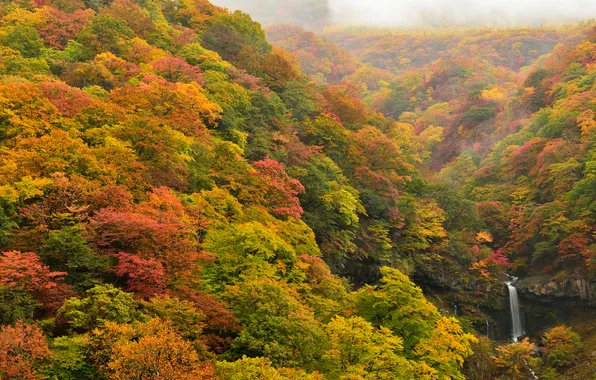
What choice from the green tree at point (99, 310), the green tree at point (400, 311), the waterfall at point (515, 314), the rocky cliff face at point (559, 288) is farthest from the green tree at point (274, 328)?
the rocky cliff face at point (559, 288)

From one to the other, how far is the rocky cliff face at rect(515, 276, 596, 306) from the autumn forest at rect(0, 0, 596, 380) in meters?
0.18

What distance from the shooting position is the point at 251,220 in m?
22.0

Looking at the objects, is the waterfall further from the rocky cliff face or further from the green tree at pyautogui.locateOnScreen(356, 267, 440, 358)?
the green tree at pyautogui.locateOnScreen(356, 267, 440, 358)

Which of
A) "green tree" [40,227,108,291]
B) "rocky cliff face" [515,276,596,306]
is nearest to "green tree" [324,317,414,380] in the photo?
"green tree" [40,227,108,291]

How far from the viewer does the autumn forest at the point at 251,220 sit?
1305 cm

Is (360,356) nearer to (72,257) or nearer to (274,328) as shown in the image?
(274,328)

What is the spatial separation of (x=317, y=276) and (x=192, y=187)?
7.60m

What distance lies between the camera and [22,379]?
33.1 ft

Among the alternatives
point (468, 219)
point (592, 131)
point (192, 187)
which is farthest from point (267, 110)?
point (592, 131)

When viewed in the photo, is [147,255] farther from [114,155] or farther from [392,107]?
[392,107]

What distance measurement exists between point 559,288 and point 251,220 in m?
26.7

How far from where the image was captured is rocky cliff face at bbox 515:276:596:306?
33688mm

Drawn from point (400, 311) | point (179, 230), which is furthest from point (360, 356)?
point (179, 230)

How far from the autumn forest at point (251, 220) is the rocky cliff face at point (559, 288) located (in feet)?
0.60
